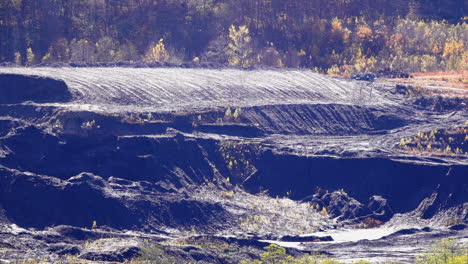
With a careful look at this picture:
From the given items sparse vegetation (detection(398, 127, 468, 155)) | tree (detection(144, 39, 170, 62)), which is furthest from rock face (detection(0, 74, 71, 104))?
sparse vegetation (detection(398, 127, 468, 155))

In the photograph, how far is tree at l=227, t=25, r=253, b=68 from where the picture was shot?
91.9m

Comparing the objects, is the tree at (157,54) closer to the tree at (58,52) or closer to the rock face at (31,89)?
the tree at (58,52)

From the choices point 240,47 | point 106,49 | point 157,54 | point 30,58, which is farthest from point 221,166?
point 240,47

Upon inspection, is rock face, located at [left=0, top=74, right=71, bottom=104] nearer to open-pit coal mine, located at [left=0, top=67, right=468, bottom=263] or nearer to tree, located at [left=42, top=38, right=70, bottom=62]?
open-pit coal mine, located at [left=0, top=67, right=468, bottom=263]

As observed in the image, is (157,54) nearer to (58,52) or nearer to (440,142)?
(58,52)

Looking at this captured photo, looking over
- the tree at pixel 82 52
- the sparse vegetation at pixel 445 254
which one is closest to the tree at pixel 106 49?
the tree at pixel 82 52

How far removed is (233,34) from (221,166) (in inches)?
1188

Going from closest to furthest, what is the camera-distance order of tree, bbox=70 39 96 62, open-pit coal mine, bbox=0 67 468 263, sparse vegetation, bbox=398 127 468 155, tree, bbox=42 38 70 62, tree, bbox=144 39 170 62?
open-pit coal mine, bbox=0 67 468 263 → sparse vegetation, bbox=398 127 468 155 → tree, bbox=70 39 96 62 → tree, bbox=42 38 70 62 → tree, bbox=144 39 170 62

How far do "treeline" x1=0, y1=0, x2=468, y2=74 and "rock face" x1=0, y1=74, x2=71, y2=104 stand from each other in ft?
49.6

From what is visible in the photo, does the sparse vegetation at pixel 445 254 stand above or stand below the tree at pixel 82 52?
below

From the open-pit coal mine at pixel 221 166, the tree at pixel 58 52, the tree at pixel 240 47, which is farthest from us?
the tree at pixel 240 47

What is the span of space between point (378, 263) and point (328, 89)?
28.1 m

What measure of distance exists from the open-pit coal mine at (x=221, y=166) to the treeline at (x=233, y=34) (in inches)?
410

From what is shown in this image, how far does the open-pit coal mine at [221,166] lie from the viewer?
55.9m
